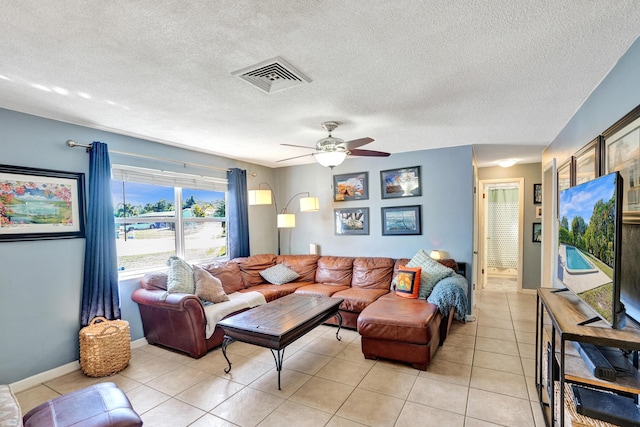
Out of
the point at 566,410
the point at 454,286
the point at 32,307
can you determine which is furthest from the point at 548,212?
the point at 32,307

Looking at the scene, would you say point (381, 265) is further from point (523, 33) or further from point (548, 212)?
point (523, 33)

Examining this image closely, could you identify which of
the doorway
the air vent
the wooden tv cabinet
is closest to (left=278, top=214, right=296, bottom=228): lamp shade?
the air vent

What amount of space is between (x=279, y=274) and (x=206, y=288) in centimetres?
136

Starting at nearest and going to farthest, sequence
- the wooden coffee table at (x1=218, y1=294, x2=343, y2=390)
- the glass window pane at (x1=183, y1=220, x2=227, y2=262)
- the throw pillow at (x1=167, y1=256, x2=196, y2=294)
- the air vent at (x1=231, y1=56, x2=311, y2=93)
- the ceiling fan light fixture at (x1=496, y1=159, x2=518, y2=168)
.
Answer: the air vent at (x1=231, y1=56, x2=311, y2=93) < the wooden coffee table at (x1=218, y1=294, x2=343, y2=390) < the throw pillow at (x1=167, y1=256, x2=196, y2=294) < the glass window pane at (x1=183, y1=220, x2=227, y2=262) < the ceiling fan light fixture at (x1=496, y1=159, x2=518, y2=168)

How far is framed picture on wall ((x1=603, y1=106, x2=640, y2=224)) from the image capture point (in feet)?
5.26

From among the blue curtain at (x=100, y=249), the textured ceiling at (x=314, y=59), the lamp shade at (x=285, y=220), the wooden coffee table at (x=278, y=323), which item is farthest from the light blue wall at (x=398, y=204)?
the blue curtain at (x=100, y=249)

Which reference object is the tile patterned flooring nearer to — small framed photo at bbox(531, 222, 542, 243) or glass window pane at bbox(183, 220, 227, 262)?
glass window pane at bbox(183, 220, 227, 262)

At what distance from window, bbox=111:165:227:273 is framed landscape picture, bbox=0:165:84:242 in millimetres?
460

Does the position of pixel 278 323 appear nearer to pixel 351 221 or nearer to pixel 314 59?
pixel 314 59

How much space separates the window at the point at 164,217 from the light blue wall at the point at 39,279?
1.67 ft

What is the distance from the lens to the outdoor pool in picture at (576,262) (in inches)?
67.9

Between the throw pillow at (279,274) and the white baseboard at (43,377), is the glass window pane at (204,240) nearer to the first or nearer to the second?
the throw pillow at (279,274)

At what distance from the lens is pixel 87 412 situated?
1615 mm

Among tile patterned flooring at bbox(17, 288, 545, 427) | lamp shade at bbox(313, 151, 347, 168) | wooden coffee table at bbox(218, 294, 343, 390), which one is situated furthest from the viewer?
lamp shade at bbox(313, 151, 347, 168)
